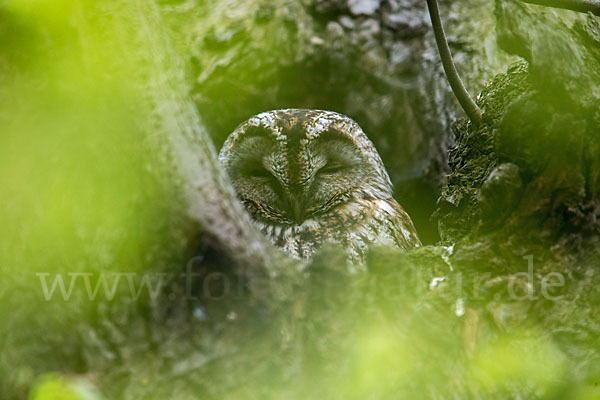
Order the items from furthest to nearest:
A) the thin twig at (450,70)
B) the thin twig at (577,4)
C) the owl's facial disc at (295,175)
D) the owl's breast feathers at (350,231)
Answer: the owl's facial disc at (295,175) < the owl's breast feathers at (350,231) < the thin twig at (450,70) < the thin twig at (577,4)

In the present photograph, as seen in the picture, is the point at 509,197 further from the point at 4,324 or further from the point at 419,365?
the point at 4,324

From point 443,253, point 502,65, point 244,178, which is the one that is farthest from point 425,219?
point 443,253

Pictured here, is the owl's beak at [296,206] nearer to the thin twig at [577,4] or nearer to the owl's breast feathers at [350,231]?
the owl's breast feathers at [350,231]

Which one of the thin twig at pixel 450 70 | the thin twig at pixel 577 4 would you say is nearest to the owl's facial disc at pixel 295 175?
the thin twig at pixel 450 70

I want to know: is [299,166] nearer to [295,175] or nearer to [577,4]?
[295,175]

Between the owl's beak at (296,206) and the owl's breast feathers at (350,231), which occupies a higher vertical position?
the owl's beak at (296,206)

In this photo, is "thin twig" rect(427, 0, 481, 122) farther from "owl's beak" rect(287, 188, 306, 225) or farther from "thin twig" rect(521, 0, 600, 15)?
"owl's beak" rect(287, 188, 306, 225)
